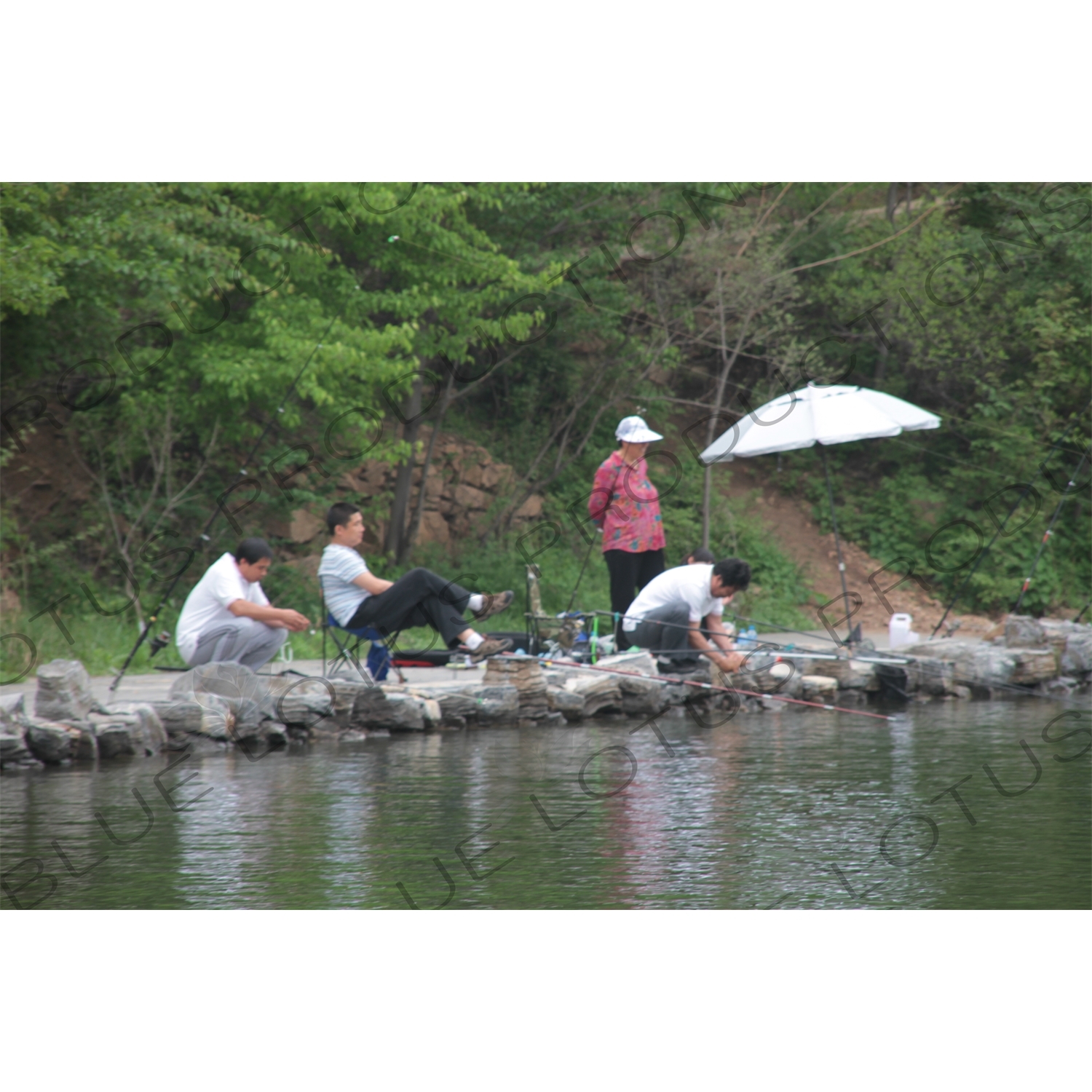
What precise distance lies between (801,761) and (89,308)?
7774 mm

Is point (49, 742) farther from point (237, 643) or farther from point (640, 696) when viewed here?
point (640, 696)

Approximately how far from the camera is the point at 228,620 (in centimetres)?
826

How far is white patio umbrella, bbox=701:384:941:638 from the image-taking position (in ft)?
35.3

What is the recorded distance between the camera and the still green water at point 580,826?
4.63 metres

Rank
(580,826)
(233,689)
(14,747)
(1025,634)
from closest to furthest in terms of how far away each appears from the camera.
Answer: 1. (580,826)
2. (14,747)
3. (233,689)
4. (1025,634)

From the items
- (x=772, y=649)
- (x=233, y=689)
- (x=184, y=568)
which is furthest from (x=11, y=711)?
(x=772, y=649)

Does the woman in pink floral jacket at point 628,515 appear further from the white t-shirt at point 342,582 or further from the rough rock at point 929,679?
the white t-shirt at point 342,582

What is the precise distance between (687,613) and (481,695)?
4.65 feet

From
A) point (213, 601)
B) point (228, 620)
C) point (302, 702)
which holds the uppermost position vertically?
point (213, 601)

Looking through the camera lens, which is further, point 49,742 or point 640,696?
point 640,696

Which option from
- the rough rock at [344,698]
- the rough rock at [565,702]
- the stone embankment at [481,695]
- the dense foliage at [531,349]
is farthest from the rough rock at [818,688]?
the dense foliage at [531,349]

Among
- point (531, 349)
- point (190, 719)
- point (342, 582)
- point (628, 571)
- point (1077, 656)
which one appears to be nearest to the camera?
point (190, 719)

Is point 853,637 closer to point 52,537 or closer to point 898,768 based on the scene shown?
point 898,768

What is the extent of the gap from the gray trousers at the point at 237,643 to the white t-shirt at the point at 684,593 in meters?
2.30
